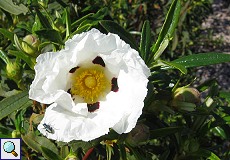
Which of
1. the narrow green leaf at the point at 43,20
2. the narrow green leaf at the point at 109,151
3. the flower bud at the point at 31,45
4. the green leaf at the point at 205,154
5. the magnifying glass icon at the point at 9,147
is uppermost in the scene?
the narrow green leaf at the point at 43,20

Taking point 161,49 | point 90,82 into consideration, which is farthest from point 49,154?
point 161,49

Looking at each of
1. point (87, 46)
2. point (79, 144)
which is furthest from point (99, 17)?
point (79, 144)

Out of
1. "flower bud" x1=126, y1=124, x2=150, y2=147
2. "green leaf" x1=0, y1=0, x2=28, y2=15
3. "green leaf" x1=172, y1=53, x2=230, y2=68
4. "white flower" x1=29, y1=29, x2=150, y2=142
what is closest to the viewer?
"white flower" x1=29, y1=29, x2=150, y2=142

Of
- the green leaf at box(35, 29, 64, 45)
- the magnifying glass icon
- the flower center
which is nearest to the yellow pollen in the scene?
the flower center

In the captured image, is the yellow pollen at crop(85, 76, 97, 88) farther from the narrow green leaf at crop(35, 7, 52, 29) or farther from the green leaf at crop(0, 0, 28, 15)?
the green leaf at crop(0, 0, 28, 15)

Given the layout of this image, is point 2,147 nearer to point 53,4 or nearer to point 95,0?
point 53,4

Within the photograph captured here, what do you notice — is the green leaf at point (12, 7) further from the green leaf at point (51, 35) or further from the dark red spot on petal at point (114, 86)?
the dark red spot on petal at point (114, 86)

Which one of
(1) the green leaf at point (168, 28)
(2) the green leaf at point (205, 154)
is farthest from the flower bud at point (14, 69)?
(2) the green leaf at point (205, 154)
